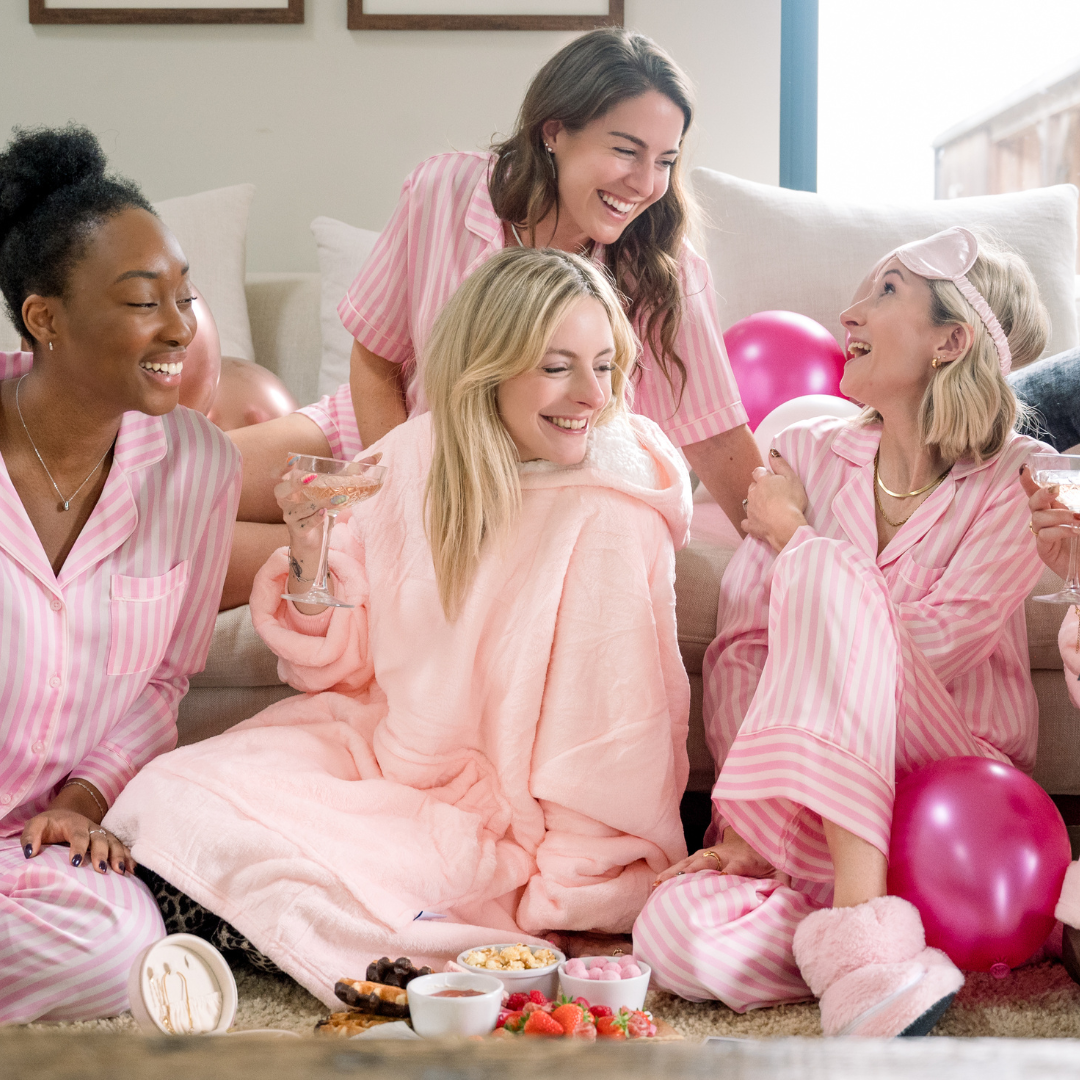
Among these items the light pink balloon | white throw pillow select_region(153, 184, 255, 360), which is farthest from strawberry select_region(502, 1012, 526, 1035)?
white throw pillow select_region(153, 184, 255, 360)

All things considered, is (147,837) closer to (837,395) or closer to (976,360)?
(976,360)

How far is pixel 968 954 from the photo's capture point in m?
1.30

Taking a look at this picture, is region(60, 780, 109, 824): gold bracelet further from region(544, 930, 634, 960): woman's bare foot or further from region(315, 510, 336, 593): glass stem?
region(544, 930, 634, 960): woman's bare foot

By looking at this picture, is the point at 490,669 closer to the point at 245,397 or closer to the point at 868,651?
the point at 868,651

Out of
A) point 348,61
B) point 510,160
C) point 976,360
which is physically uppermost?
point 348,61

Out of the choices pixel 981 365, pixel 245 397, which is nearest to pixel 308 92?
pixel 245 397

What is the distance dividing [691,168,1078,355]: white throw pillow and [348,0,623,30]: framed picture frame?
73cm

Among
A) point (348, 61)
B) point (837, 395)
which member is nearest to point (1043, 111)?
point (837, 395)

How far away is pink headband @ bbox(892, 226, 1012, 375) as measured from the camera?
1693 millimetres

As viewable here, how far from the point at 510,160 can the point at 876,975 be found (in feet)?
4.51

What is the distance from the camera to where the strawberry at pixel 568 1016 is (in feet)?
3.59

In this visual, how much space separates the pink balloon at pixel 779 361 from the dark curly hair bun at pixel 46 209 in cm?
129

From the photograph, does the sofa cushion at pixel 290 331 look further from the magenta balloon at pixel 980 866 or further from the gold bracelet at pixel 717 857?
the magenta balloon at pixel 980 866

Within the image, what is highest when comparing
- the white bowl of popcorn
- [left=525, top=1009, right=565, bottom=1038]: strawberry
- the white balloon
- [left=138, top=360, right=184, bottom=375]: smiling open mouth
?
[left=138, top=360, right=184, bottom=375]: smiling open mouth
